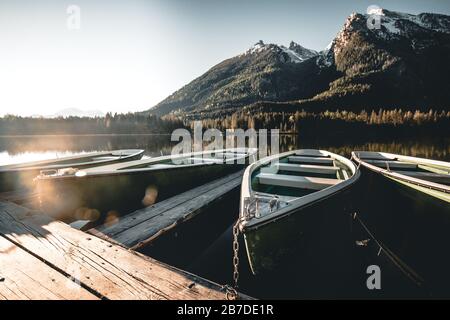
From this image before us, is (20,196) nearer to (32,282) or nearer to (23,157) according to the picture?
(32,282)

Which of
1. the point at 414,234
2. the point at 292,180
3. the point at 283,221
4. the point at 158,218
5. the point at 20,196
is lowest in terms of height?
the point at 414,234

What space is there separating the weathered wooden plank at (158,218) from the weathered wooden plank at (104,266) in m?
0.75

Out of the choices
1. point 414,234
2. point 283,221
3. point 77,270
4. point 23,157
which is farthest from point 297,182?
point 23,157

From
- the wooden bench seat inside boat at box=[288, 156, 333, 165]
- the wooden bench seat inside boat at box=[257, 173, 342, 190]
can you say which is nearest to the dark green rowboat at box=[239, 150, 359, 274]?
the wooden bench seat inside boat at box=[257, 173, 342, 190]

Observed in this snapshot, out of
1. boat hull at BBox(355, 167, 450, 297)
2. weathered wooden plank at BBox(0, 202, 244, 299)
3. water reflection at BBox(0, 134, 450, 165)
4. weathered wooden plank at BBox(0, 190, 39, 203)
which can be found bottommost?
boat hull at BBox(355, 167, 450, 297)

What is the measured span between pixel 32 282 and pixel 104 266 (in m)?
0.97

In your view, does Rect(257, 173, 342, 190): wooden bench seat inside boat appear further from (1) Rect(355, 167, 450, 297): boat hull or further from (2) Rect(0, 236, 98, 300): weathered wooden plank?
(2) Rect(0, 236, 98, 300): weathered wooden plank

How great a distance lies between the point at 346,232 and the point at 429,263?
2.32 meters

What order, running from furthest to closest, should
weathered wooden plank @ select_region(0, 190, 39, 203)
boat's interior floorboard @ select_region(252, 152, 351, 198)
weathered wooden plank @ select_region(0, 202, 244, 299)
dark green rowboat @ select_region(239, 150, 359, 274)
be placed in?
weathered wooden plank @ select_region(0, 190, 39, 203)
boat's interior floorboard @ select_region(252, 152, 351, 198)
dark green rowboat @ select_region(239, 150, 359, 274)
weathered wooden plank @ select_region(0, 202, 244, 299)

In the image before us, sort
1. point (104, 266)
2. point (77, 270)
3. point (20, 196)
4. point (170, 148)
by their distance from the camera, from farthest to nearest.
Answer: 1. point (170, 148)
2. point (20, 196)
3. point (104, 266)
4. point (77, 270)

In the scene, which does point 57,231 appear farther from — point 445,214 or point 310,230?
point 445,214

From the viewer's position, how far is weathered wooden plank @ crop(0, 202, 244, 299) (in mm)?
3461

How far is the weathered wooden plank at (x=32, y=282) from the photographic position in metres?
3.36

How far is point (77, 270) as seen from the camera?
391 centimetres
